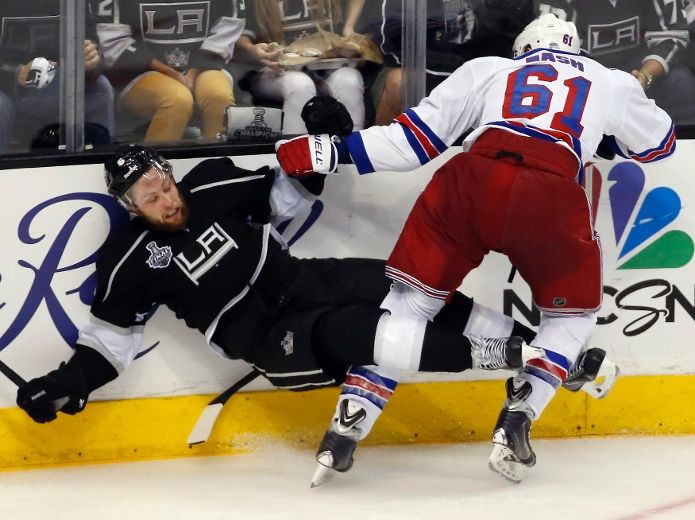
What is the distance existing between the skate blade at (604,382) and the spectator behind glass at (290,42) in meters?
0.99

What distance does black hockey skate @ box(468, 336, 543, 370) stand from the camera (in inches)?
127

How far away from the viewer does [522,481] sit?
345 cm

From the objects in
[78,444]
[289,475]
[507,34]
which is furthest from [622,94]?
[78,444]

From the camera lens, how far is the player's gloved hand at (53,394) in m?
3.39

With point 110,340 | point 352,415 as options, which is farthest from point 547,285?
point 110,340

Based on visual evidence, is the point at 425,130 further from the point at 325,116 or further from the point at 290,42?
the point at 290,42

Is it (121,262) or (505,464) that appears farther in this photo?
(121,262)

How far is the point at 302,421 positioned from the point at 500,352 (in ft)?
2.65

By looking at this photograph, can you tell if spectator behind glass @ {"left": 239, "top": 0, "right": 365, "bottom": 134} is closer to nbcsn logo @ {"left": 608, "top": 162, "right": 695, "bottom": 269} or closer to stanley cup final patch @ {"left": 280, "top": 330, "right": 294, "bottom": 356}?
stanley cup final patch @ {"left": 280, "top": 330, "right": 294, "bottom": 356}

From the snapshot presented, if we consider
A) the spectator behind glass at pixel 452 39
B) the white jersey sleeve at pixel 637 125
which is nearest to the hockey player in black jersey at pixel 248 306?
the spectator behind glass at pixel 452 39

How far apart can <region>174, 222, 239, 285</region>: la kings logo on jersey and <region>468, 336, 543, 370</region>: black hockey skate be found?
0.71 m

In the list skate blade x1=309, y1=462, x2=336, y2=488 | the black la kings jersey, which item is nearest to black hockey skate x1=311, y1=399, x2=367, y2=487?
skate blade x1=309, y1=462, x2=336, y2=488

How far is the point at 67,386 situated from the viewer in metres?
3.42

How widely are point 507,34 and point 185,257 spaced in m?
1.16
